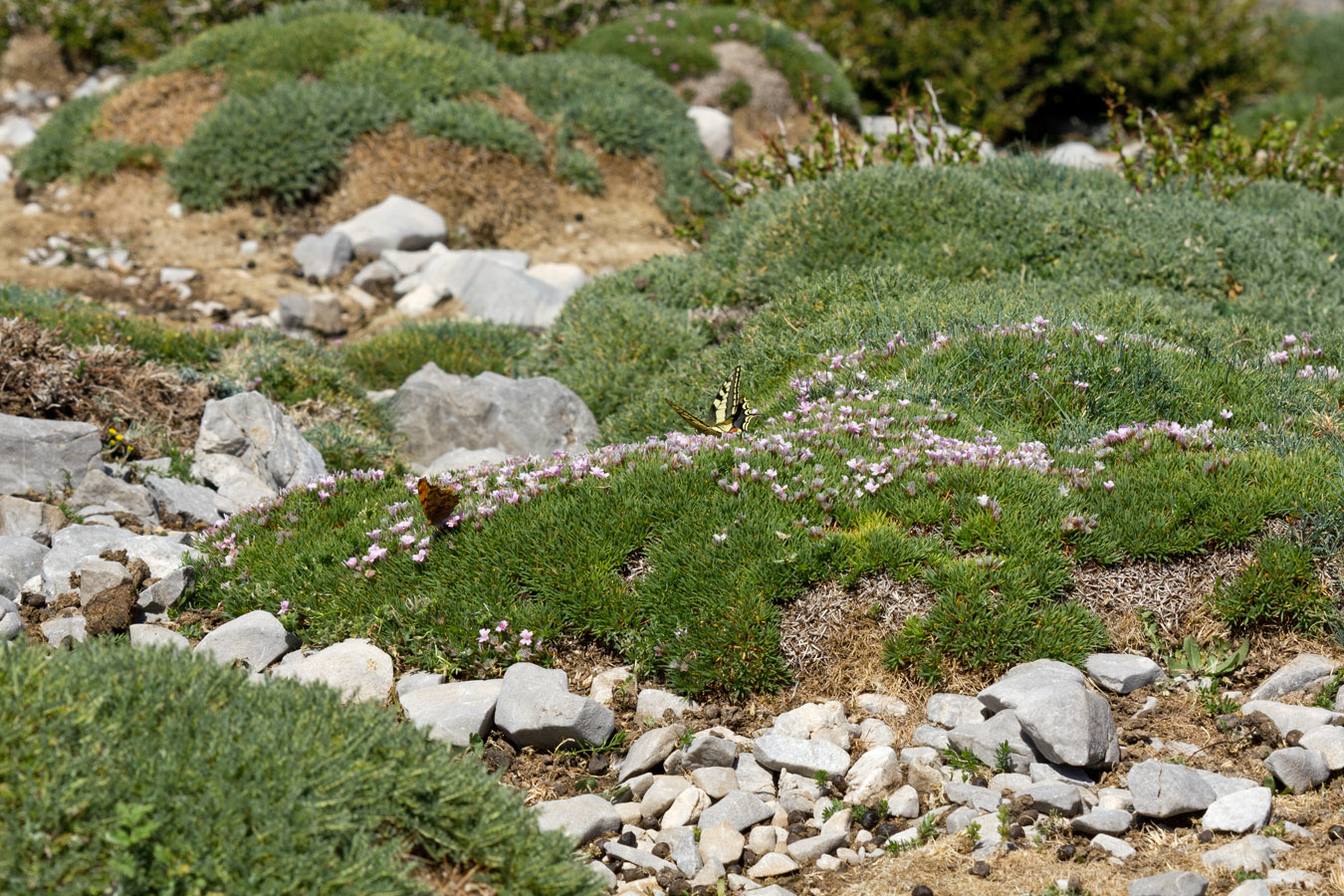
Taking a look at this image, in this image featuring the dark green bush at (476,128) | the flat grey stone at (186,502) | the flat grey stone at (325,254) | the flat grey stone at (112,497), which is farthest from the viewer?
the dark green bush at (476,128)

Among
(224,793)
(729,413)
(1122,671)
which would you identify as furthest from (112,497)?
(1122,671)

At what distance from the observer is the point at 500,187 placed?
604 inches

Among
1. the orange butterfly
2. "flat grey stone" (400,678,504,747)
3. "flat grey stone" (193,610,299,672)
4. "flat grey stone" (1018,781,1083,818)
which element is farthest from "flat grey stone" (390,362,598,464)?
"flat grey stone" (1018,781,1083,818)

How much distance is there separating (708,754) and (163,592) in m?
3.10

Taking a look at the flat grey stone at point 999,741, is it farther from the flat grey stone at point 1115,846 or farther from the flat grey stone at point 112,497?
the flat grey stone at point 112,497

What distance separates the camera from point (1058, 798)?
4.68m

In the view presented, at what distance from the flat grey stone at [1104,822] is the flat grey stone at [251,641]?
375 centimetres

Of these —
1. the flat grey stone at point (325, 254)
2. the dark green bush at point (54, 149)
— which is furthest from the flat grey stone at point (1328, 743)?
the dark green bush at point (54, 149)

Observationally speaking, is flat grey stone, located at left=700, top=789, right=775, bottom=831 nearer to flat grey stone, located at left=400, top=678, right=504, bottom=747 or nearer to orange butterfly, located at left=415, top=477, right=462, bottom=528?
flat grey stone, located at left=400, top=678, right=504, bottom=747

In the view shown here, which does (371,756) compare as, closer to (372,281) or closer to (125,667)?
(125,667)

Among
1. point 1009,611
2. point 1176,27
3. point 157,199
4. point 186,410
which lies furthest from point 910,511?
point 1176,27

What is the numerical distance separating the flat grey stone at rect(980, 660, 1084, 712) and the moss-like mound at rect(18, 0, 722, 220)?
33.5ft

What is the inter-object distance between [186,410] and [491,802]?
233 inches

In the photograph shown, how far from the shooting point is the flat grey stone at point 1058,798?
4676mm
